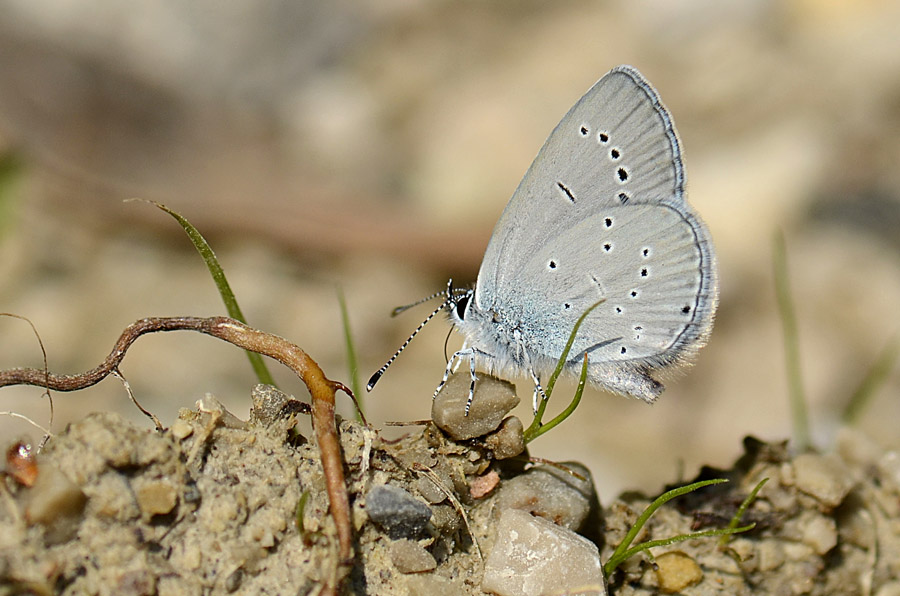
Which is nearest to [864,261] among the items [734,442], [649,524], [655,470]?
[734,442]

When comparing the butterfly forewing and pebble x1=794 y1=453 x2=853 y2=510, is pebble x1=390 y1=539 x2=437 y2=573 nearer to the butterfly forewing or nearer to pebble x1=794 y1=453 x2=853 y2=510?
the butterfly forewing

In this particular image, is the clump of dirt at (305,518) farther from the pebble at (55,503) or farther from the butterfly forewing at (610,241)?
the butterfly forewing at (610,241)

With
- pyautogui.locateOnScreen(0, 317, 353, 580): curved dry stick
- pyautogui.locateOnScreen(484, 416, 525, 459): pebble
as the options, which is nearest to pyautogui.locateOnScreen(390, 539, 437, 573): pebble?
pyautogui.locateOnScreen(0, 317, 353, 580): curved dry stick

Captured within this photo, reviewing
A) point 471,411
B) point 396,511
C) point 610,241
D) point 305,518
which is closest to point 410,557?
point 396,511

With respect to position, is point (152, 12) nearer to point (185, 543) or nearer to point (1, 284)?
point (1, 284)

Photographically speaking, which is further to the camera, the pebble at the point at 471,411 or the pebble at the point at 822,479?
the pebble at the point at 822,479

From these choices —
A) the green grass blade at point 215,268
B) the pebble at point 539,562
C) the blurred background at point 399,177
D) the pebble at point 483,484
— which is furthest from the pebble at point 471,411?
the blurred background at point 399,177

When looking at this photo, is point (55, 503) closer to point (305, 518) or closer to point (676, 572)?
point (305, 518)

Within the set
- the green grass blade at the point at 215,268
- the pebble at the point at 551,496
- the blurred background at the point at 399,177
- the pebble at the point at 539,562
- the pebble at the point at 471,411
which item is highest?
the blurred background at the point at 399,177
